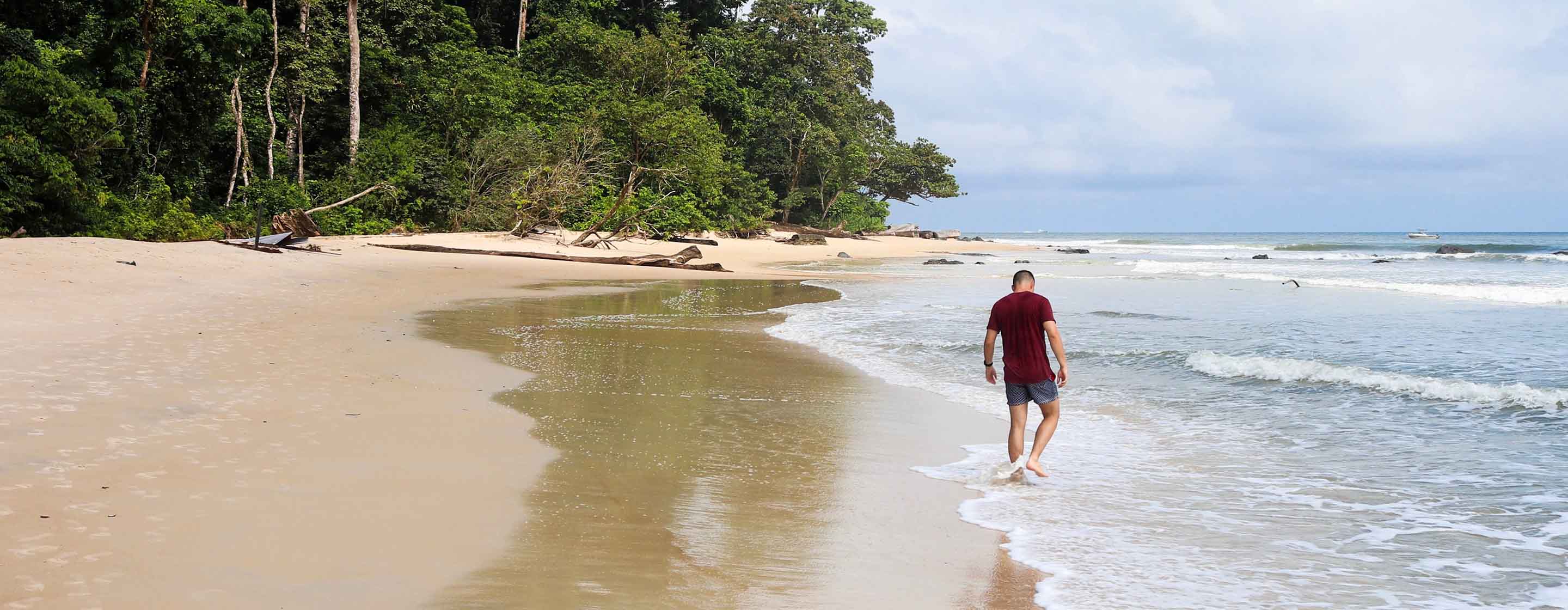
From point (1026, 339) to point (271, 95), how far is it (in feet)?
88.7

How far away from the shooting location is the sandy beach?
3.47 meters

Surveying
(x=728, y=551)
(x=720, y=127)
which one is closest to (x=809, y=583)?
(x=728, y=551)

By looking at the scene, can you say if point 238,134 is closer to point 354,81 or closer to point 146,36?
point 146,36

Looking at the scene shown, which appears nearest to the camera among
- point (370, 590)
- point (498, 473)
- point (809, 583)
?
point (370, 590)

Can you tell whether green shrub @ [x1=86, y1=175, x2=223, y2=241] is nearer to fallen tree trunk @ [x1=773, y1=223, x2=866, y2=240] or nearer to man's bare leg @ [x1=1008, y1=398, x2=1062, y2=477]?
man's bare leg @ [x1=1008, y1=398, x2=1062, y2=477]

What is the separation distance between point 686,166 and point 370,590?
31.6m

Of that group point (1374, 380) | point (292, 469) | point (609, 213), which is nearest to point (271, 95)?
point (609, 213)

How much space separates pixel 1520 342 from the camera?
12.4 m

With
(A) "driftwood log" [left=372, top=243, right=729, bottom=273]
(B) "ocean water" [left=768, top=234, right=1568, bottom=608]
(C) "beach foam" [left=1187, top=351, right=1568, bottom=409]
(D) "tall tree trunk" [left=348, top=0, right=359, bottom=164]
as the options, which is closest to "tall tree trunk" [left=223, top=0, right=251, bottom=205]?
(D) "tall tree trunk" [left=348, top=0, right=359, bottom=164]

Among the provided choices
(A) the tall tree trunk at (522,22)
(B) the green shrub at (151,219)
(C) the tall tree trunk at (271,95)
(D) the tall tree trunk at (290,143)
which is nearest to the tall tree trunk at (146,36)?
(B) the green shrub at (151,219)

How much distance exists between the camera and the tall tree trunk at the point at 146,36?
2212cm

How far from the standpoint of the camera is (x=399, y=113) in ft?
103

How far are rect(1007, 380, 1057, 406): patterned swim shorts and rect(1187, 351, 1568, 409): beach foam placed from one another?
4.87 metres

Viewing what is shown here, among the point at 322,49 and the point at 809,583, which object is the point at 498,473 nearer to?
the point at 809,583
